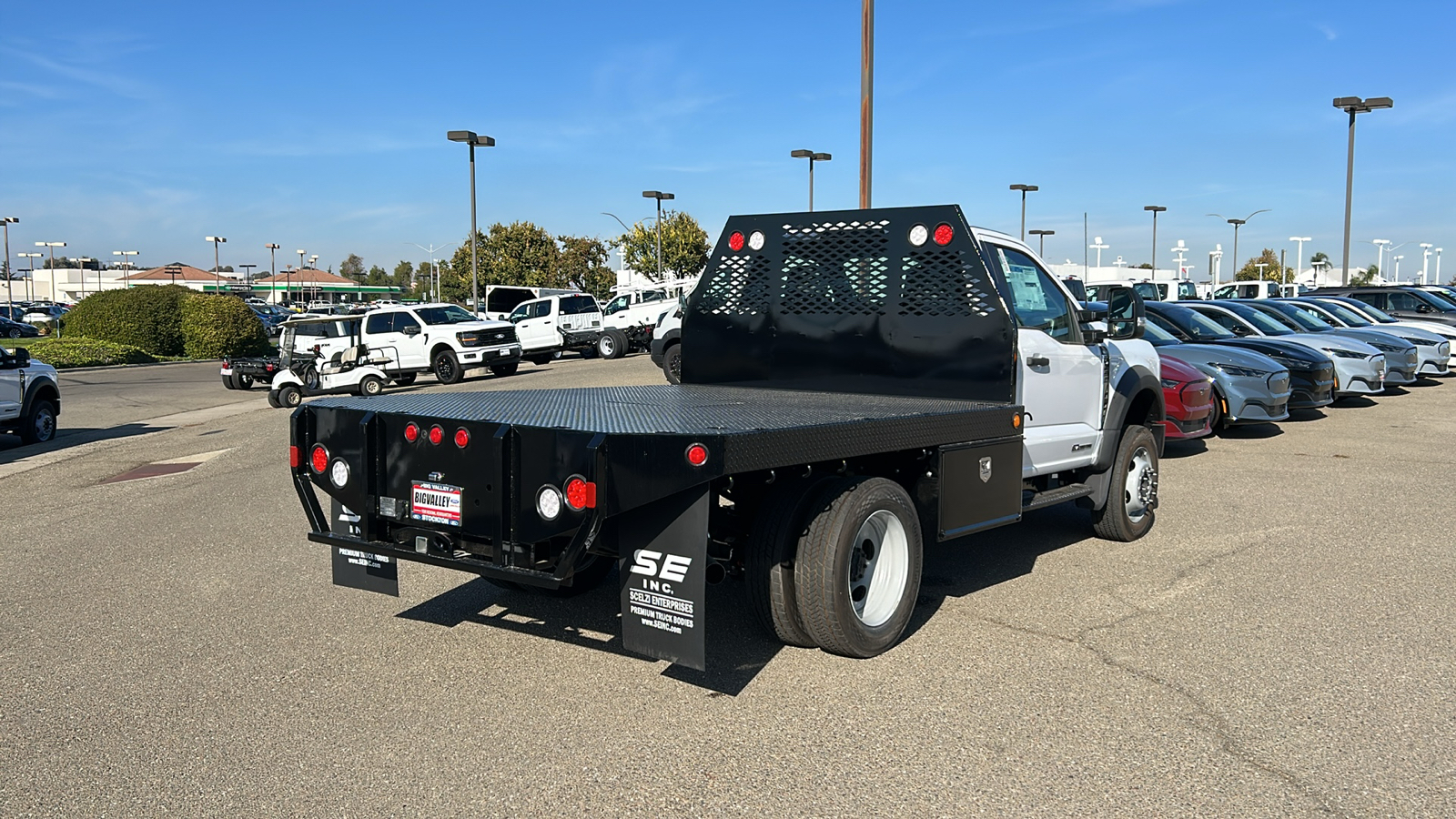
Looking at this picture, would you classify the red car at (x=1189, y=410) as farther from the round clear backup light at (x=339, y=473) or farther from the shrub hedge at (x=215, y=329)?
A: the shrub hedge at (x=215, y=329)

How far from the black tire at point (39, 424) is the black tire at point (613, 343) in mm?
17542

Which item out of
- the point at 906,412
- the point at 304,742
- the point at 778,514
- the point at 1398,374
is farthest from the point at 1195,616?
the point at 1398,374

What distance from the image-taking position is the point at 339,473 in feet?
16.4

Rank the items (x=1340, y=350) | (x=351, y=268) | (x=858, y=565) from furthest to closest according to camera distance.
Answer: (x=351, y=268), (x=1340, y=350), (x=858, y=565)

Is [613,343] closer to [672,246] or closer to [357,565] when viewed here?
[357,565]

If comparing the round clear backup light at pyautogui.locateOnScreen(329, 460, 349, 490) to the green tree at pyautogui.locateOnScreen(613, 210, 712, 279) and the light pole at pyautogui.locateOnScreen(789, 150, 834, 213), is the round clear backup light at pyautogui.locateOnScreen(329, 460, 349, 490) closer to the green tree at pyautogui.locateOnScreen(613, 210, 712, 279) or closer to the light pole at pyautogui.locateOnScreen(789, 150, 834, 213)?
the light pole at pyautogui.locateOnScreen(789, 150, 834, 213)

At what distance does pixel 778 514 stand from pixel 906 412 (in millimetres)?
868

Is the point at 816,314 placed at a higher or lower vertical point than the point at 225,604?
higher

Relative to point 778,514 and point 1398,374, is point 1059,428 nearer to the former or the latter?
point 778,514

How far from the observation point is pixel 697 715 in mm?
4445

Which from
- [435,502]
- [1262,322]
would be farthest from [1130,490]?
[1262,322]

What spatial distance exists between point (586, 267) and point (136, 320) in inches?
1990

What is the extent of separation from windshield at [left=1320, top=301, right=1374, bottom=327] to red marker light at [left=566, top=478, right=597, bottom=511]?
20.6 meters

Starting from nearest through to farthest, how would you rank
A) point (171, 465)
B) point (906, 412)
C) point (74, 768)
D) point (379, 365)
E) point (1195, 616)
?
point (74, 768), point (906, 412), point (1195, 616), point (171, 465), point (379, 365)
